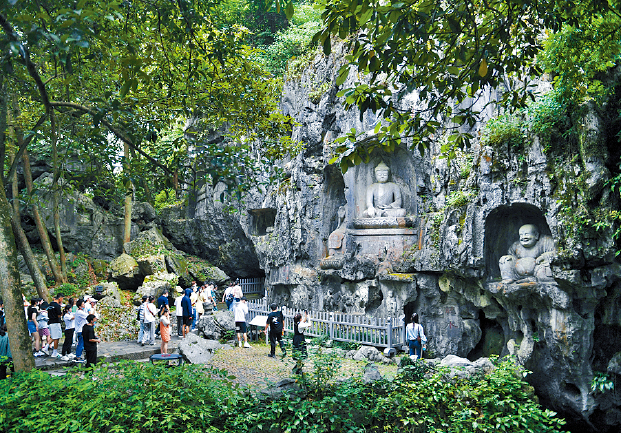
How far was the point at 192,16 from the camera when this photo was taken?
6.20m

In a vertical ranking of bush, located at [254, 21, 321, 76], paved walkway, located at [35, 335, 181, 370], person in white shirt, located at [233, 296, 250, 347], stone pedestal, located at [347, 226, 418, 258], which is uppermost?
bush, located at [254, 21, 321, 76]

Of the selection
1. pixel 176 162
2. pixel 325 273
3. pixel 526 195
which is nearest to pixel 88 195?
pixel 325 273

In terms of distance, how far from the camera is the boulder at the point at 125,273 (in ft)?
59.7

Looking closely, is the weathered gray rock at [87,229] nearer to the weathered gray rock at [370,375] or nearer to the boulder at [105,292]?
the boulder at [105,292]

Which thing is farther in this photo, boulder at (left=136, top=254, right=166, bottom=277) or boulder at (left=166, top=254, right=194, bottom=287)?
boulder at (left=166, top=254, right=194, bottom=287)

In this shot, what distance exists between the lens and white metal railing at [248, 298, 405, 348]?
461 inches

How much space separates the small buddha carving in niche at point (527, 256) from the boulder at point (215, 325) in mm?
7483

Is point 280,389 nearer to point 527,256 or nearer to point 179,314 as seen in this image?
point 179,314

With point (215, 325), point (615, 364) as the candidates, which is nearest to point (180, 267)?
point (215, 325)

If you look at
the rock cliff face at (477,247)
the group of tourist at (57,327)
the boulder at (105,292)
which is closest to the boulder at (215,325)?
the rock cliff face at (477,247)

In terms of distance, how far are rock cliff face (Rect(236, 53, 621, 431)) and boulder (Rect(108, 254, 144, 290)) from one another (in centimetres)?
552

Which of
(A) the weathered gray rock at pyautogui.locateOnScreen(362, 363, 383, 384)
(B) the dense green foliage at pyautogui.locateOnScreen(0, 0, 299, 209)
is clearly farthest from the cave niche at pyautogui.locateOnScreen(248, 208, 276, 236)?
(A) the weathered gray rock at pyautogui.locateOnScreen(362, 363, 383, 384)

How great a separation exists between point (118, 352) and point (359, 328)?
19.5 feet

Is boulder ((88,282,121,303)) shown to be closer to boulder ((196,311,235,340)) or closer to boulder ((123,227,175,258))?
boulder ((123,227,175,258))
